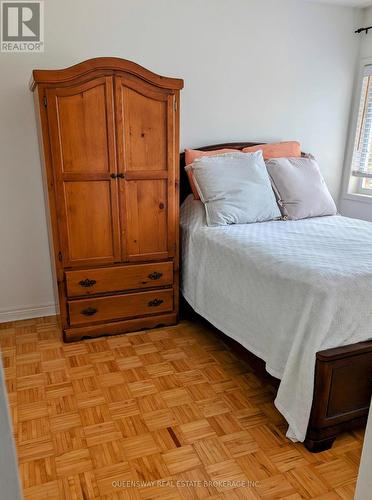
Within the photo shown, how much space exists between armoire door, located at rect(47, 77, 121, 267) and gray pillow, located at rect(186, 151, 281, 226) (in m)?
0.59

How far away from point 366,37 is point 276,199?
1.76 metres

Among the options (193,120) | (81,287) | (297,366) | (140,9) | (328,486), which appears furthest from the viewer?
(193,120)

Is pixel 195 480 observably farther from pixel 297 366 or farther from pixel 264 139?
pixel 264 139

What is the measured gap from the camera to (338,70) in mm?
3361

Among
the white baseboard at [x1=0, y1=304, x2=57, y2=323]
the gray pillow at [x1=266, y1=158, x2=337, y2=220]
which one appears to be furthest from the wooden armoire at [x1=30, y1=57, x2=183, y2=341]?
the gray pillow at [x1=266, y1=158, x2=337, y2=220]

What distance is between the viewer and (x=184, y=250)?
2684 mm

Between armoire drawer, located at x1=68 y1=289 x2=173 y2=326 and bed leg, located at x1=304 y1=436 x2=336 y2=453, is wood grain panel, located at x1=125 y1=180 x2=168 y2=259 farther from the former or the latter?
bed leg, located at x1=304 y1=436 x2=336 y2=453

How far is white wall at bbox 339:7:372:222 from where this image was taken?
3285mm

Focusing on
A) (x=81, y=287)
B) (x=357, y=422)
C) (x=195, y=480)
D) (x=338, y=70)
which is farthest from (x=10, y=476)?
(x=338, y=70)

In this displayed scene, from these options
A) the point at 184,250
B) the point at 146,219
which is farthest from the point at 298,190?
the point at 146,219

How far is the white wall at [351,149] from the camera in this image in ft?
10.8

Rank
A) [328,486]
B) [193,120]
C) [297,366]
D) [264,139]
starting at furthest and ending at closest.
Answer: [264,139] < [193,120] < [297,366] < [328,486]

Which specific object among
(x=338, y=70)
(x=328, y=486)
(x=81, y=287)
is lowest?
(x=328, y=486)

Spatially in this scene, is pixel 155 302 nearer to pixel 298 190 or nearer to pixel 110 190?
pixel 110 190
